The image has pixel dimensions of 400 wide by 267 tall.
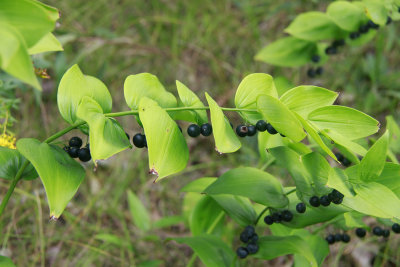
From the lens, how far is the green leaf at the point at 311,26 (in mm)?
2211

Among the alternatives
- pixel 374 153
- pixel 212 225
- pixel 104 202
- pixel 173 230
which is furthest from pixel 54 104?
pixel 374 153

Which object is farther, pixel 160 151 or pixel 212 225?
pixel 212 225

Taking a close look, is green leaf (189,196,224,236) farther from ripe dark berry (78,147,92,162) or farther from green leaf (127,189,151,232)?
ripe dark berry (78,147,92,162)

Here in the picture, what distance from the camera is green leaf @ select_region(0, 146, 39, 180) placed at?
4.45 ft

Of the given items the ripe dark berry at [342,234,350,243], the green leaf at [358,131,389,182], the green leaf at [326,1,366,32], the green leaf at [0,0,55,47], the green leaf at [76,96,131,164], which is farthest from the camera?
the green leaf at [326,1,366,32]

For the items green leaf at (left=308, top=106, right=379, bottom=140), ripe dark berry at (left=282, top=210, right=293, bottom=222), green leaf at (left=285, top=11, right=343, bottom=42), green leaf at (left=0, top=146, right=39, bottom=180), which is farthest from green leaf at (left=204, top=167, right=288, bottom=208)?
green leaf at (left=285, top=11, right=343, bottom=42)

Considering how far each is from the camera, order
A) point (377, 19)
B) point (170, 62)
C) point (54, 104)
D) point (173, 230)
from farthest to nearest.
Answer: point (170, 62) < point (54, 104) < point (173, 230) < point (377, 19)

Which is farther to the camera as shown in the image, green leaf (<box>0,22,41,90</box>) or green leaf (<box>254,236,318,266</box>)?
green leaf (<box>254,236,318,266</box>)

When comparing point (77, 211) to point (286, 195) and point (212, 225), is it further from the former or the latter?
point (286, 195)

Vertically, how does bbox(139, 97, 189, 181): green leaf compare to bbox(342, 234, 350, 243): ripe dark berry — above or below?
above

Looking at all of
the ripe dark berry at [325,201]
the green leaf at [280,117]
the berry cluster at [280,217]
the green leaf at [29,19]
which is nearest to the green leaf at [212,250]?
the berry cluster at [280,217]

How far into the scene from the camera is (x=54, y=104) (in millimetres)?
3162

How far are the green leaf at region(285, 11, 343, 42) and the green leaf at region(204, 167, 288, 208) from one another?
0.99 meters

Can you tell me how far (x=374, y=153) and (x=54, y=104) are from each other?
255cm
